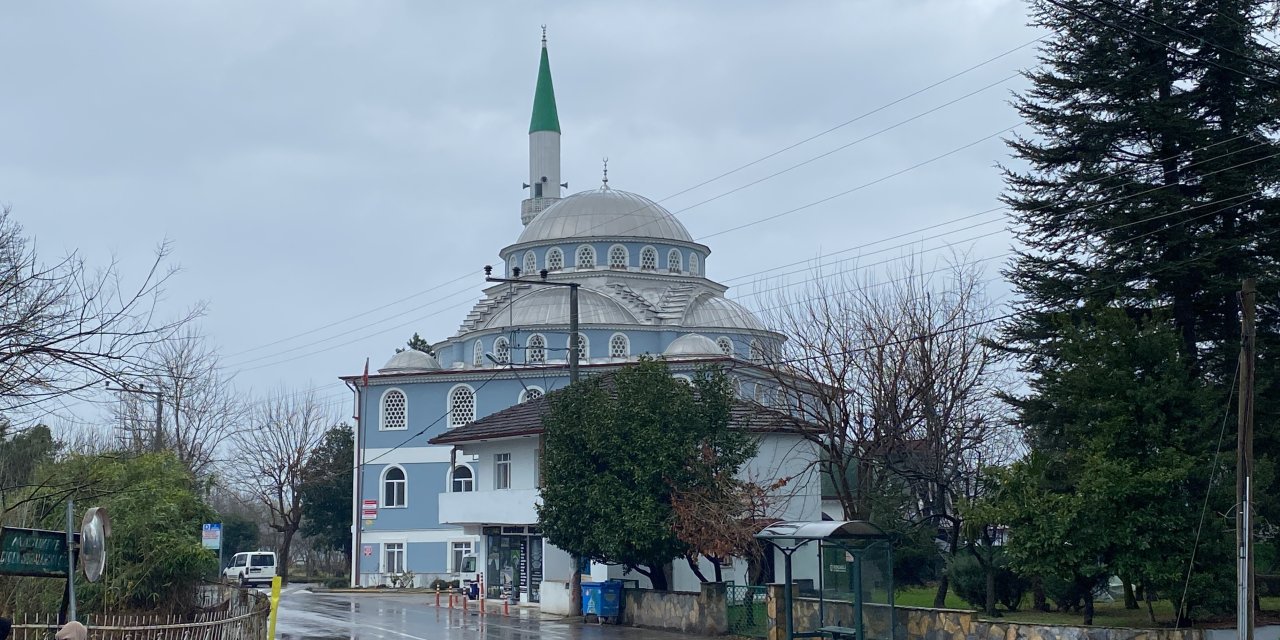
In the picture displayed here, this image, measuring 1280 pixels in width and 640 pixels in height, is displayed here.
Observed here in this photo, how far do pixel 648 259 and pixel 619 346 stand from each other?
6980 millimetres

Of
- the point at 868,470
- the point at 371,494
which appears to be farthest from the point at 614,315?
the point at 868,470

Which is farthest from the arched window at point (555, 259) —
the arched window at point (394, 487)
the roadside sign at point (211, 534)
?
the roadside sign at point (211, 534)

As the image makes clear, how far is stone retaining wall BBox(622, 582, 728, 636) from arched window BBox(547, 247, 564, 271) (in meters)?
38.6

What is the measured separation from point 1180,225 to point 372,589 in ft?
127

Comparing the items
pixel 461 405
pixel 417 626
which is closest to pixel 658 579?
pixel 417 626

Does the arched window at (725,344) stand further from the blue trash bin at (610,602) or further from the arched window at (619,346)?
the blue trash bin at (610,602)

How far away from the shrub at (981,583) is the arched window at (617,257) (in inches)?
1670

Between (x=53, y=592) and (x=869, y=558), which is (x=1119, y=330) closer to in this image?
(x=869, y=558)

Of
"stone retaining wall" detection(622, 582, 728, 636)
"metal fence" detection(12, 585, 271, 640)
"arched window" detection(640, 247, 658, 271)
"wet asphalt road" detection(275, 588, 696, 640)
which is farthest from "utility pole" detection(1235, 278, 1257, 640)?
"arched window" detection(640, 247, 658, 271)

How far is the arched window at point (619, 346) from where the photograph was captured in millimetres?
62062

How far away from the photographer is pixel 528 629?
93.2 feet

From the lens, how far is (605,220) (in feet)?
220

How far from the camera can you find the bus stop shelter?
20.7 meters

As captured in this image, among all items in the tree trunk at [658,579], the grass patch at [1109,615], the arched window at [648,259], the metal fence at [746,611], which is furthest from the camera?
the arched window at [648,259]
